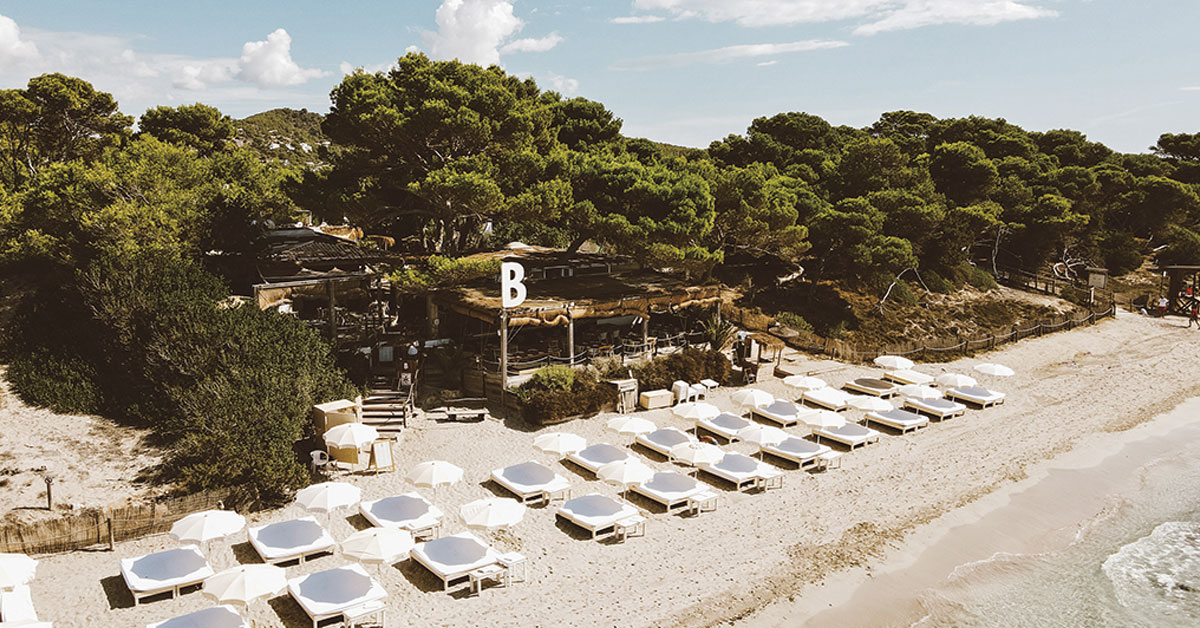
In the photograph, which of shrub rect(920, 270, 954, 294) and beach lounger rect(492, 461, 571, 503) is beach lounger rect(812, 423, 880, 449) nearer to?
beach lounger rect(492, 461, 571, 503)

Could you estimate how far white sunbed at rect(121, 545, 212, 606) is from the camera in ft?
43.7

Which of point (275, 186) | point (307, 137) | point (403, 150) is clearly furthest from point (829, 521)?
point (307, 137)

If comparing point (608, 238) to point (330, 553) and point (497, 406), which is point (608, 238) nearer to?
point (497, 406)

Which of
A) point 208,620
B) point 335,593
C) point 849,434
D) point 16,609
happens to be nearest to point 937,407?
point 849,434

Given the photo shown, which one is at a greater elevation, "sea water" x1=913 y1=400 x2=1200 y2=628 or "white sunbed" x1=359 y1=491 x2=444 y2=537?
"white sunbed" x1=359 y1=491 x2=444 y2=537

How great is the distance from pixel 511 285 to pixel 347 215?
8.72 meters

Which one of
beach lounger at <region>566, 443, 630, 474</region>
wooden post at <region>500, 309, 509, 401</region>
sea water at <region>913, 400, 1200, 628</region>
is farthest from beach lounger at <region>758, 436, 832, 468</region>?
wooden post at <region>500, 309, 509, 401</region>

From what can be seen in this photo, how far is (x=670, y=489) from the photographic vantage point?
59.5 ft

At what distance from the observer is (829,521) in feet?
58.5

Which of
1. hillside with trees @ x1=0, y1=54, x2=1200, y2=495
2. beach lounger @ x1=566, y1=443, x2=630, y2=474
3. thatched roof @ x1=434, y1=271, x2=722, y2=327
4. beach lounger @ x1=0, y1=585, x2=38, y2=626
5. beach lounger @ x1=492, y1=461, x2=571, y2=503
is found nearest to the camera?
beach lounger @ x1=0, y1=585, x2=38, y2=626

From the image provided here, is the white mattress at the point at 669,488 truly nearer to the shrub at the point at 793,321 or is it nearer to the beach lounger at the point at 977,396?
the beach lounger at the point at 977,396

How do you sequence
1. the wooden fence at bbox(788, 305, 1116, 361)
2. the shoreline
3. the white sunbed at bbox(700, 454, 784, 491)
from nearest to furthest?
the shoreline → the white sunbed at bbox(700, 454, 784, 491) → the wooden fence at bbox(788, 305, 1116, 361)

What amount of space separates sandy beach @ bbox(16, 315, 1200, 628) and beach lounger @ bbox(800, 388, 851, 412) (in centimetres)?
193

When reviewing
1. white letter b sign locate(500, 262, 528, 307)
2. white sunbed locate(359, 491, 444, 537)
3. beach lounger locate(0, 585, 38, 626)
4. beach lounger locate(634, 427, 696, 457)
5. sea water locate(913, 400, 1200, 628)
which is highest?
white letter b sign locate(500, 262, 528, 307)
